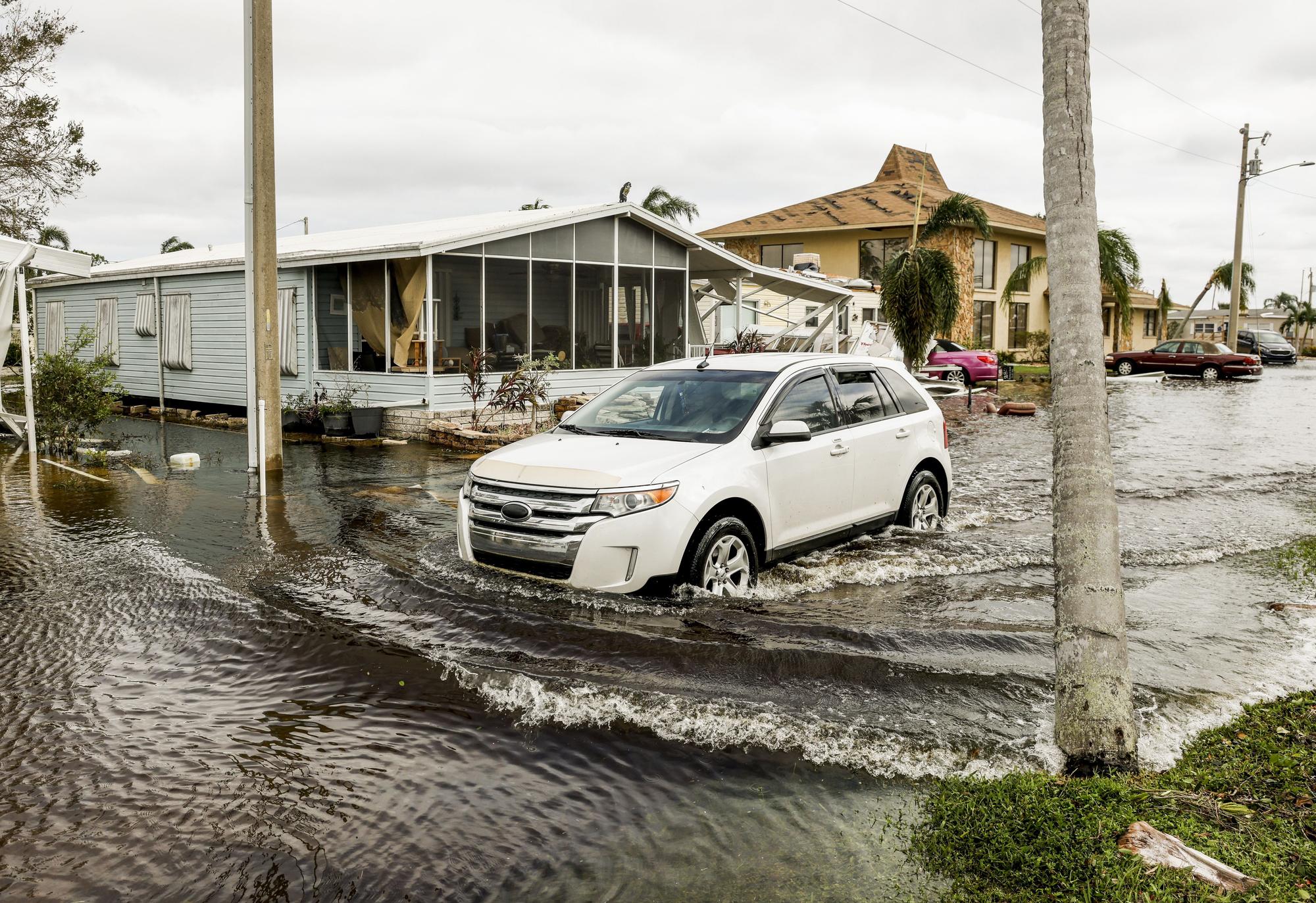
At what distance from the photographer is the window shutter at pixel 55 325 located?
25.9 metres

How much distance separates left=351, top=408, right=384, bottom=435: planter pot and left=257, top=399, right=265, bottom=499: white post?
15.6 feet

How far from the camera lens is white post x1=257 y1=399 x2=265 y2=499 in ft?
36.0

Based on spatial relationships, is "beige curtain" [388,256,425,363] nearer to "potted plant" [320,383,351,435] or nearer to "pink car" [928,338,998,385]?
"potted plant" [320,383,351,435]

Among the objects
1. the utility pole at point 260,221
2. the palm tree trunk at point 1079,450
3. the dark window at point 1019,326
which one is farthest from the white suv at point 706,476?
the dark window at point 1019,326

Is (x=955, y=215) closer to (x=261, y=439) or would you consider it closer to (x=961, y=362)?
(x=961, y=362)

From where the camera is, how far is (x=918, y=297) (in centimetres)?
2594

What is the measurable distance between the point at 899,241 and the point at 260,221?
33.4 meters

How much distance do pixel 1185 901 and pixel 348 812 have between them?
296 cm

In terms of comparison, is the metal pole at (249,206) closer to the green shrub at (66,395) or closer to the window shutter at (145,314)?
the green shrub at (66,395)

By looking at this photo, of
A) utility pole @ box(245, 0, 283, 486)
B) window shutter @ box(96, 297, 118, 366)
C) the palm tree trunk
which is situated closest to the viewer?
the palm tree trunk

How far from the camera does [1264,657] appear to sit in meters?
6.09

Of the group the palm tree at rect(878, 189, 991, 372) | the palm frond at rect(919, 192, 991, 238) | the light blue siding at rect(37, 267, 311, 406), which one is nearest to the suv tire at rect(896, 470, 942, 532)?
the light blue siding at rect(37, 267, 311, 406)

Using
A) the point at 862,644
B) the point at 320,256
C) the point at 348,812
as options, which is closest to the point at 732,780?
the point at 348,812

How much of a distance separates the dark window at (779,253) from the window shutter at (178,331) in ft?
89.4
